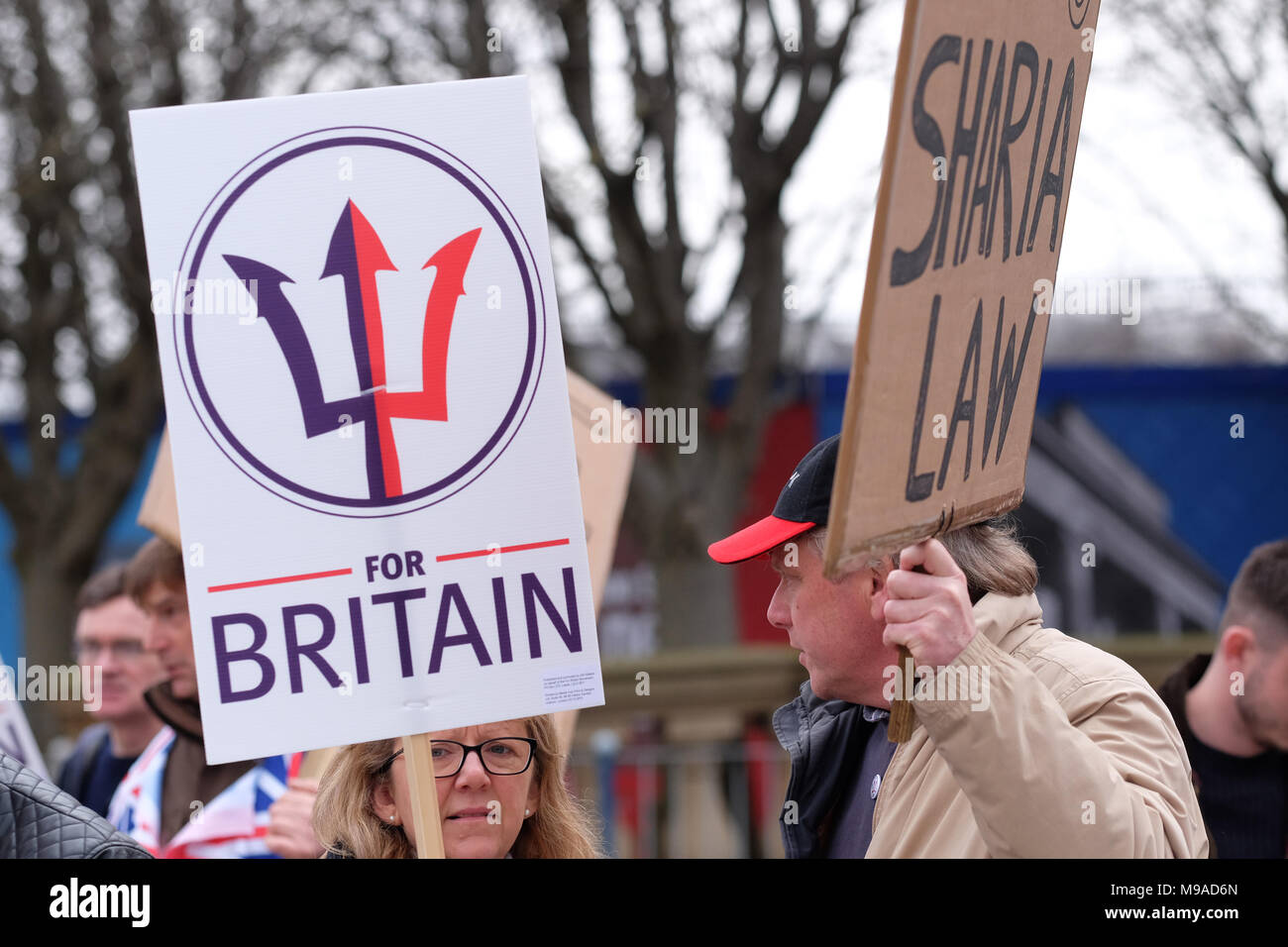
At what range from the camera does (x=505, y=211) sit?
7.57 ft

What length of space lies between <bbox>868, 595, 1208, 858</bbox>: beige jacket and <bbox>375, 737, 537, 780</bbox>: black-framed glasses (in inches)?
31.9

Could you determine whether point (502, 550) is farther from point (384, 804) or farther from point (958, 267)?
point (958, 267)

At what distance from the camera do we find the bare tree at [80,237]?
380 inches

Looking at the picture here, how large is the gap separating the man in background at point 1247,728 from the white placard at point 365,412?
1.74 meters

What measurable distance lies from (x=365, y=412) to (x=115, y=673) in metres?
2.80

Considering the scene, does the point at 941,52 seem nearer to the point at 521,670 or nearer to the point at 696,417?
the point at 521,670

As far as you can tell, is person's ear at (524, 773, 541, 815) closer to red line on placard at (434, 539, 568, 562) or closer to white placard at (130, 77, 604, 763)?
white placard at (130, 77, 604, 763)

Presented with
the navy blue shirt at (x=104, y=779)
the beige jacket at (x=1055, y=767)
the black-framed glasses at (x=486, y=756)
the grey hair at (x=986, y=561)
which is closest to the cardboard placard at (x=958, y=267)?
the grey hair at (x=986, y=561)

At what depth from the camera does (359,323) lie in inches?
88.7

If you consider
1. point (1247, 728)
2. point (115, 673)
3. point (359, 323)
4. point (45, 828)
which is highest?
point (359, 323)

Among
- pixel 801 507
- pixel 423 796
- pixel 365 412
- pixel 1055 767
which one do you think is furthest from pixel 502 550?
pixel 1055 767

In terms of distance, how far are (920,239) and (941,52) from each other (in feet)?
0.78

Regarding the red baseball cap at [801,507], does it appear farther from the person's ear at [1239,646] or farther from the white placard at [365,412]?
the person's ear at [1239,646]
